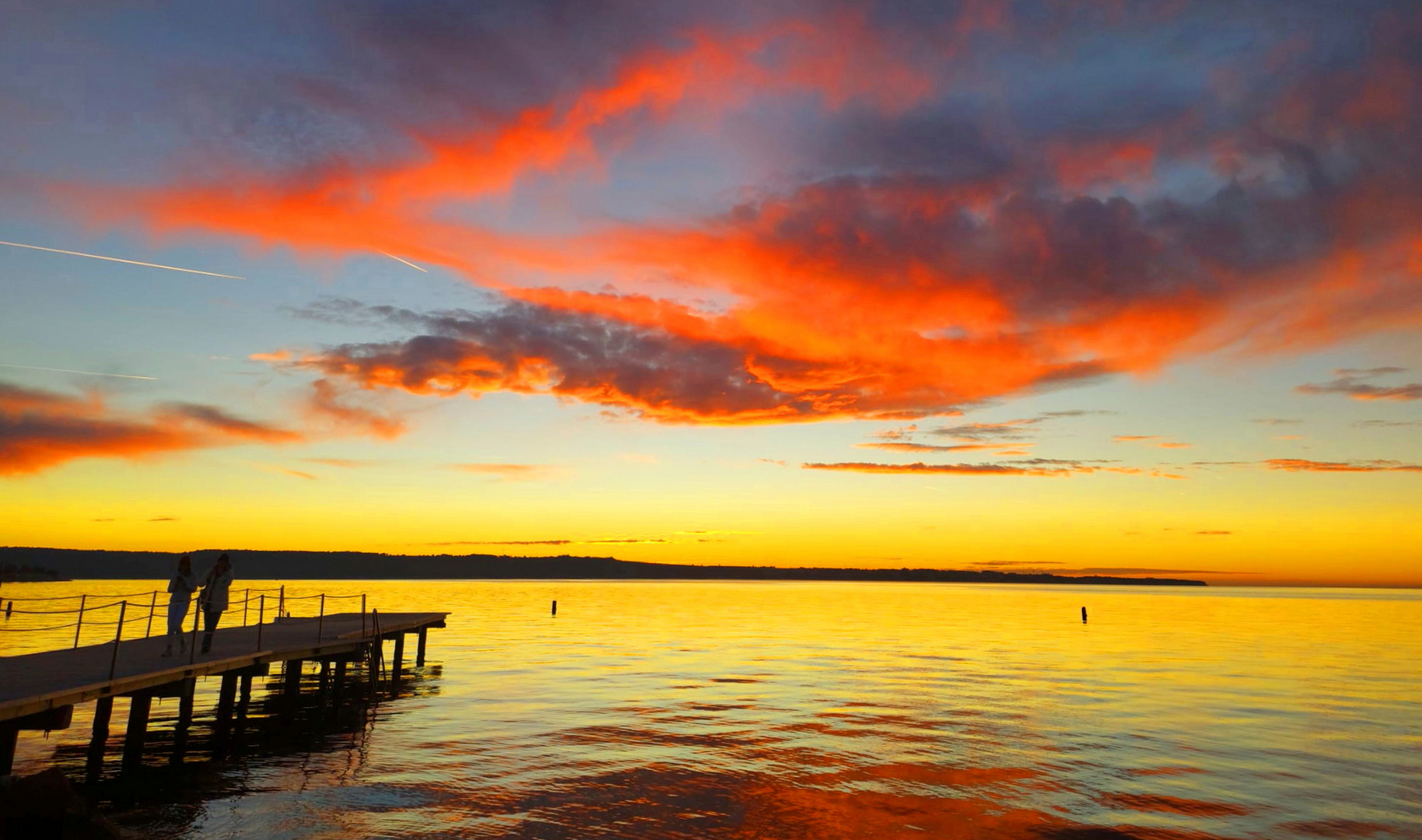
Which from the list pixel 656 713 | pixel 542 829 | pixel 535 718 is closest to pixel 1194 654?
pixel 656 713

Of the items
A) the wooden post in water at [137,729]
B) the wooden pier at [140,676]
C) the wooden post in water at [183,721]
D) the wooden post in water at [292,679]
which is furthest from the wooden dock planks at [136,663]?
the wooden post in water at [292,679]

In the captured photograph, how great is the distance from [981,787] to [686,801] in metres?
6.86

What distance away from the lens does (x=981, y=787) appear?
19969mm

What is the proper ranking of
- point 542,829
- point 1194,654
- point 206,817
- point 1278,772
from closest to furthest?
1. point 542,829
2. point 206,817
3. point 1278,772
4. point 1194,654

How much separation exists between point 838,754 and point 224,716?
18.5 metres

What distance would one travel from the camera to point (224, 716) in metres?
26.7

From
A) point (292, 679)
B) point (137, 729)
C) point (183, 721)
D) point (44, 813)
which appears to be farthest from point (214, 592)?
point (44, 813)

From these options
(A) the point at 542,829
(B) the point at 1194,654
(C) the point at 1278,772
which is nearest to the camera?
(A) the point at 542,829

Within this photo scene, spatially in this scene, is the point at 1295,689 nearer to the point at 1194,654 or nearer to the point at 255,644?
the point at 1194,654

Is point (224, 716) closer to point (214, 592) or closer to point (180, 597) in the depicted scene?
point (214, 592)

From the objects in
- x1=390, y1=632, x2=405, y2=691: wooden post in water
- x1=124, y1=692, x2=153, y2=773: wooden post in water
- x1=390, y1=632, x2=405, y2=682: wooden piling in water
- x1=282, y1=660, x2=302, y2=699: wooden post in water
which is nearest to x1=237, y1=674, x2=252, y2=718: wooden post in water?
x1=282, y1=660, x2=302, y2=699: wooden post in water

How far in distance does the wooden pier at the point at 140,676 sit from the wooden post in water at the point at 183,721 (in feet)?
0.10

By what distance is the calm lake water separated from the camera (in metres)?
17.2

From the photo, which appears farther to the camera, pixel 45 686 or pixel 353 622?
pixel 353 622
